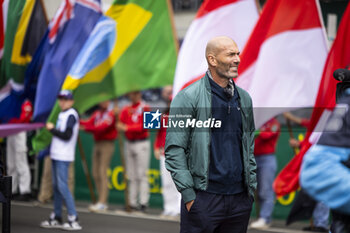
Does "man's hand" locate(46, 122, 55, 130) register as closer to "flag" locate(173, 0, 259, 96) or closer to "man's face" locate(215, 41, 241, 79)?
"flag" locate(173, 0, 259, 96)

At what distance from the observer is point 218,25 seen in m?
9.55

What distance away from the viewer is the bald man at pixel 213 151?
Result: 4.22 meters

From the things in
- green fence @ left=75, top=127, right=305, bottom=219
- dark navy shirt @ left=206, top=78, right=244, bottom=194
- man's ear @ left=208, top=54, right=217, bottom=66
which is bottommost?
green fence @ left=75, top=127, right=305, bottom=219

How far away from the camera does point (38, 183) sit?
13.5 meters

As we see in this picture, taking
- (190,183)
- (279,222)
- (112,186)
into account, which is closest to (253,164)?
(190,183)

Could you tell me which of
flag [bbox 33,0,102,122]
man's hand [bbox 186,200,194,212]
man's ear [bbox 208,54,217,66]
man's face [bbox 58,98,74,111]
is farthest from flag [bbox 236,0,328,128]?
man's hand [bbox 186,200,194,212]

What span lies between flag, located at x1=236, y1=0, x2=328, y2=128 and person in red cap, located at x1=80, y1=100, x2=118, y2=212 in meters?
3.43

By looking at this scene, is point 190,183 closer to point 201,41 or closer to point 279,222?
point 201,41

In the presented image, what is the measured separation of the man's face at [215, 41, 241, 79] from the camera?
436cm

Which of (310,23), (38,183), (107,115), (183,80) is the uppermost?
(310,23)

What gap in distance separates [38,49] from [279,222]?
466cm

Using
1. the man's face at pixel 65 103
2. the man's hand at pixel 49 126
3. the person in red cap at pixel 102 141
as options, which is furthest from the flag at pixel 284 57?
the person in red cap at pixel 102 141

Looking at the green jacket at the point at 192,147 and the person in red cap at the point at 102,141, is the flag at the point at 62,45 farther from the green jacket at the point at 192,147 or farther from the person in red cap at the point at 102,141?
the green jacket at the point at 192,147

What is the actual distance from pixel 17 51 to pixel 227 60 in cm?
612
